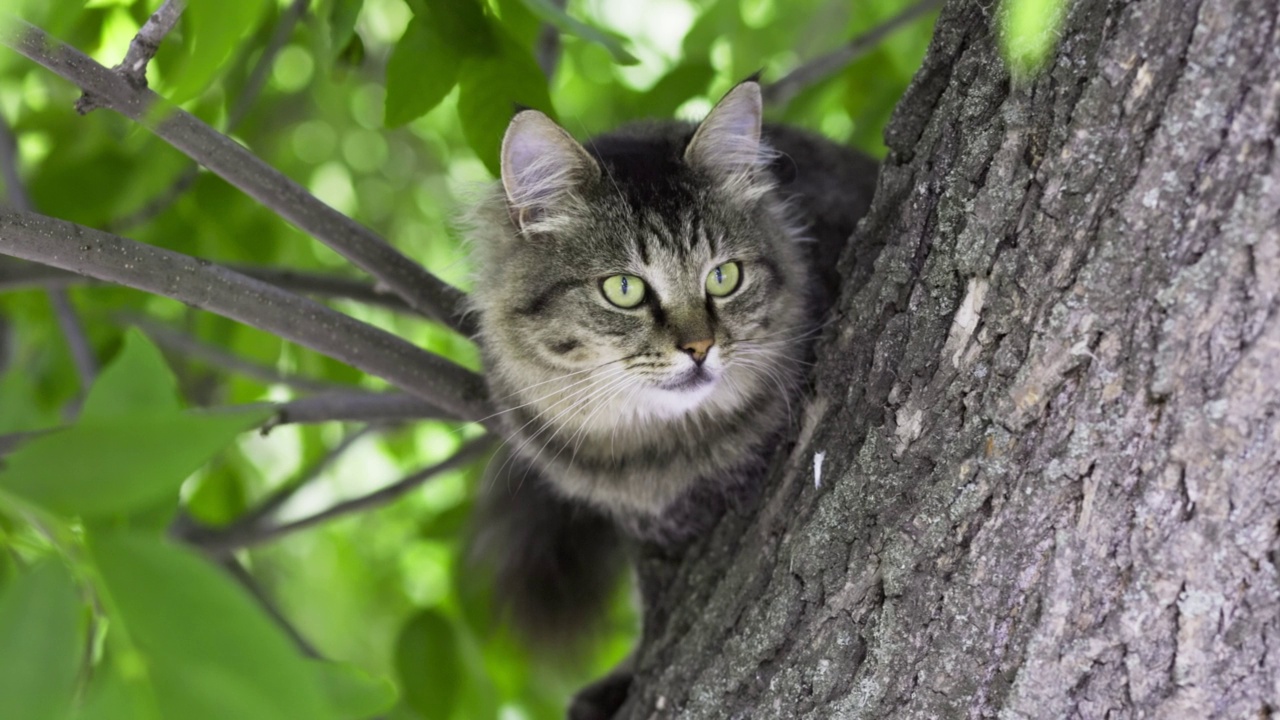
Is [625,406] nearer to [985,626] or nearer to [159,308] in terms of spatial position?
[985,626]

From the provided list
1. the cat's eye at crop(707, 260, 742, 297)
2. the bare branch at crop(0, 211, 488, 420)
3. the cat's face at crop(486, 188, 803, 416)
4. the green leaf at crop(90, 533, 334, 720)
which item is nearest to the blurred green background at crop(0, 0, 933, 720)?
the green leaf at crop(90, 533, 334, 720)

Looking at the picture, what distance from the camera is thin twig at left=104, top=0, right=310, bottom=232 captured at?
5.61 ft

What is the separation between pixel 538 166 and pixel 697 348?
39cm

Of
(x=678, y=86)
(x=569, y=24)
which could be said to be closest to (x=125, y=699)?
(x=569, y=24)

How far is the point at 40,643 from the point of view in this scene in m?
0.62

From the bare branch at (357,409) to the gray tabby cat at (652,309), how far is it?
0.50ft

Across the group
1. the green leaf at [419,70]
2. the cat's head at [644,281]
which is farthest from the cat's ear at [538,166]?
the green leaf at [419,70]

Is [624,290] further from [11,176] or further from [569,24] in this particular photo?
→ [11,176]

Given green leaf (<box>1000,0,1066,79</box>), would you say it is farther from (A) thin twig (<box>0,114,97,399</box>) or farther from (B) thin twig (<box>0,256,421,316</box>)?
(A) thin twig (<box>0,114,97,399</box>)

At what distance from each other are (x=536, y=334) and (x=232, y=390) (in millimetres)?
1191

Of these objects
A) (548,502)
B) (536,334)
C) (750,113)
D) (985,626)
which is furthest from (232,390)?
(985,626)

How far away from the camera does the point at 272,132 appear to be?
2.56 meters

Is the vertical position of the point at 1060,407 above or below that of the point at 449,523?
above

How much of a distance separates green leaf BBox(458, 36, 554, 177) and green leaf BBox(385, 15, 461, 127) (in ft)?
0.15
